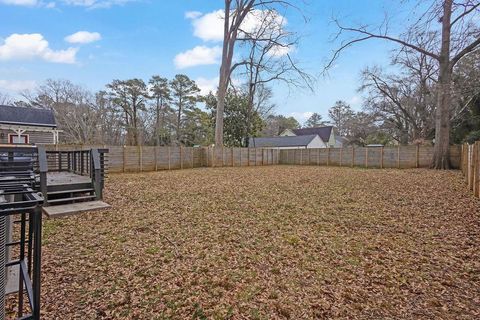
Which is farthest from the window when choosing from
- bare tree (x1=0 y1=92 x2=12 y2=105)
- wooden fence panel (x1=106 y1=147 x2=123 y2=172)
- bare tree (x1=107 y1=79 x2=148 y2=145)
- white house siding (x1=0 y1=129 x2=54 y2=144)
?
bare tree (x1=107 y1=79 x2=148 y2=145)

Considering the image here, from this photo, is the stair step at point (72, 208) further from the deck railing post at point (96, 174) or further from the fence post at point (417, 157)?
the fence post at point (417, 157)

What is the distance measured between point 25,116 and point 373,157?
72.5 feet

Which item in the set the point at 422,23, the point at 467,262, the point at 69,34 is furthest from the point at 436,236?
the point at 69,34

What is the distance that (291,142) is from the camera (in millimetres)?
31078

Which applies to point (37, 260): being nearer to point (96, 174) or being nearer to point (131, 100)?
point (96, 174)

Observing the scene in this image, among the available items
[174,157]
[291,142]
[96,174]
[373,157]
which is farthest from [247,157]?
[96,174]

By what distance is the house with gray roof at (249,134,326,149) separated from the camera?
98.7ft

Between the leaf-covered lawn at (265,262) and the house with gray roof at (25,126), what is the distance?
14.6 m

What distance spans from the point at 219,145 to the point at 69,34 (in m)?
11.0

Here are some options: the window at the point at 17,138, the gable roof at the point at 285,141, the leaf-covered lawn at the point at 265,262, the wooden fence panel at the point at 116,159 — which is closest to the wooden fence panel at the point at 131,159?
the wooden fence panel at the point at 116,159

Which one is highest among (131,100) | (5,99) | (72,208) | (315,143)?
(131,100)

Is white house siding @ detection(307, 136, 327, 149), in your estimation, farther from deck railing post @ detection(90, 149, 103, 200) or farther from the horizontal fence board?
deck railing post @ detection(90, 149, 103, 200)

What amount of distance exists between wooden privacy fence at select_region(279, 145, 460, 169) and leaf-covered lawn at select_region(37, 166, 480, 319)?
439 inches

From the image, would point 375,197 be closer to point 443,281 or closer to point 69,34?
point 443,281
